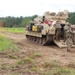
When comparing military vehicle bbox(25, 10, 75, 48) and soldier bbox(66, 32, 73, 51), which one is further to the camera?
military vehicle bbox(25, 10, 75, 48)

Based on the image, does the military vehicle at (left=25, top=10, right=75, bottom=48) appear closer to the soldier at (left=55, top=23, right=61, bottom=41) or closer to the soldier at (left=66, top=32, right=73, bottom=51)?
the soldier at (left=55, top=23, right=61, bottom=41)

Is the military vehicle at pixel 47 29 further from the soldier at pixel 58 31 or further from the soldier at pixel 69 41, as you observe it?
the soldier at pixel 69 41

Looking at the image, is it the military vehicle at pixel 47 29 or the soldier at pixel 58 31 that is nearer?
the soldier at pixel 58 31

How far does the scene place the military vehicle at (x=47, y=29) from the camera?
62.3 ft

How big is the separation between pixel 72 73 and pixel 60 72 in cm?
34

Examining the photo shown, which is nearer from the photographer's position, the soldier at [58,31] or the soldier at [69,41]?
the soldier at [69,41]

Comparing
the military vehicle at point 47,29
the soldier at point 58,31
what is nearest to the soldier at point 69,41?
the military vehicle at point 47,29

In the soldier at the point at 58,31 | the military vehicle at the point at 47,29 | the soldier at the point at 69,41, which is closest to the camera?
the soldier at the point at 69,41

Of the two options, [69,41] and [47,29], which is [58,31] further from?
[69,41]

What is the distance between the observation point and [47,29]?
62.4 feet

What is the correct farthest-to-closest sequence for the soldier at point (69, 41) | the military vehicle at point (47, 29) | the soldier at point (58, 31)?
the military vehicle at point (47, 29) < the soldier at point (58, 31) < the soldier at point (69, 41)

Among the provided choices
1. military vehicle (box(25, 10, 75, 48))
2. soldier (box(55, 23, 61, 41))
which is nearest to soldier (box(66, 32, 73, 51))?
military vehicle (box(25, 10, 75, 48))

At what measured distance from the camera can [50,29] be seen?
18.8 meters

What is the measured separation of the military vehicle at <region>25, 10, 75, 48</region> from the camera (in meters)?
19.0
